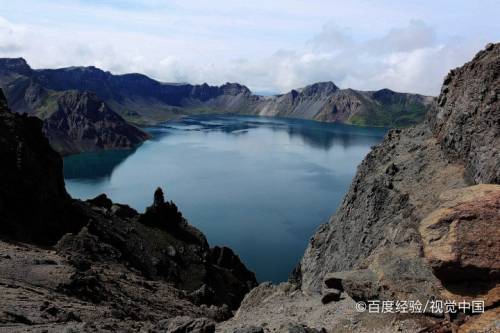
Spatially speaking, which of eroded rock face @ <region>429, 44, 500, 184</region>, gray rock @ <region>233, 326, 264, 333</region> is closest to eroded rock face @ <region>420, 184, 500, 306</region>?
gray rock @ <region>233, 326, 264, 333</region>

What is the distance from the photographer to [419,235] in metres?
27.2

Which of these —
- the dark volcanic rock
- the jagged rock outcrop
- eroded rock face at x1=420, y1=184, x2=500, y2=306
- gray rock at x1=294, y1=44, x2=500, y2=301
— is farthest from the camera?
the dark volcanic rock

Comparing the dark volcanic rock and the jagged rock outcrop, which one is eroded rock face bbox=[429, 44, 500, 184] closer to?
the jagged rock outcrop

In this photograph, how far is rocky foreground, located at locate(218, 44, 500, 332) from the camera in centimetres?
2011

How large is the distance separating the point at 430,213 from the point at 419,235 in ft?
11.5

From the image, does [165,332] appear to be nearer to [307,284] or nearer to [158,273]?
[307,284]

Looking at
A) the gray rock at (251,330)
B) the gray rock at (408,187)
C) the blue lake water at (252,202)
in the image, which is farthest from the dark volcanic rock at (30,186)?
the gray rock at (251,330)

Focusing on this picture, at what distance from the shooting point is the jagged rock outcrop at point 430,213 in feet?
66.7

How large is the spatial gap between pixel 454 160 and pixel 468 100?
638 centimetres

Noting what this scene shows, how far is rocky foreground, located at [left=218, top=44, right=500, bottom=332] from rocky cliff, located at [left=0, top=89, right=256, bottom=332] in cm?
808

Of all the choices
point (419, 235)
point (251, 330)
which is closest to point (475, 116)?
point (419, 235)

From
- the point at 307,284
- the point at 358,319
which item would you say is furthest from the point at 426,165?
the point at 358,319

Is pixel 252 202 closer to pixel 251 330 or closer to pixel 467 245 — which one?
pixel 251 330

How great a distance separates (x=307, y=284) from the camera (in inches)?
2130
